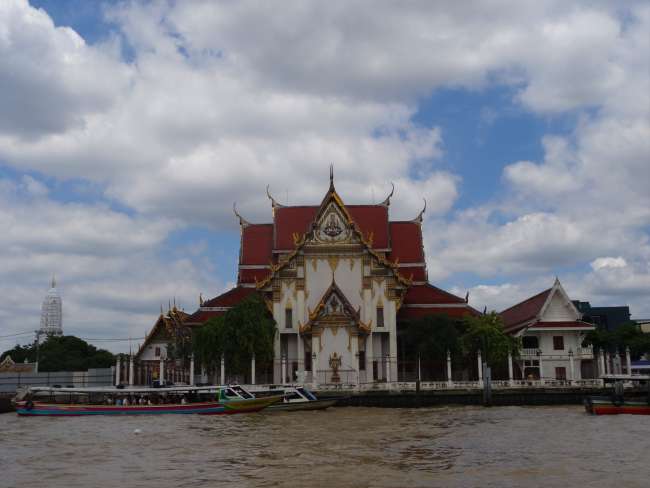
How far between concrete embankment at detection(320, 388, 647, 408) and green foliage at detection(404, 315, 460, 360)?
13.0 feet

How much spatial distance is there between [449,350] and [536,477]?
27.7 meters

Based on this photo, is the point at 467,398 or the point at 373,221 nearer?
the point at 467,398

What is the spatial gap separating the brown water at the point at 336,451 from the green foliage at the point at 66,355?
4283 cm

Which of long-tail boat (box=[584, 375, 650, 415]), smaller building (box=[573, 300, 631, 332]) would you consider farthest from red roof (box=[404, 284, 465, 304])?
smaller building (box=[573, 300, 631, 332])

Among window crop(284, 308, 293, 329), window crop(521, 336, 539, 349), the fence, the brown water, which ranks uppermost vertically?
window crop(284, 308, 293, 329)

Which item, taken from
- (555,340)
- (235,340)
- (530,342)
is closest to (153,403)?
(235,340)

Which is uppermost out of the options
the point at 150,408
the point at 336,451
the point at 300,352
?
the point at 300,352

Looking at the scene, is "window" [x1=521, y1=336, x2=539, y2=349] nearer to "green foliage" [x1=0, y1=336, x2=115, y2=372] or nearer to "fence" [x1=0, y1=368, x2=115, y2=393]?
"fence" [x1=0, y1=368, x2=115, y2=393]

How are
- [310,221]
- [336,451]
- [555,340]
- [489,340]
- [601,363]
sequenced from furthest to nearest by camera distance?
[310,221]
[555,340]
[601,363]
[489,340]
[336,451]

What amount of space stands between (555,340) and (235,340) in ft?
69.1

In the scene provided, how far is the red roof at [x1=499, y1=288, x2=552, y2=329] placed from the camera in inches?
→ 1911

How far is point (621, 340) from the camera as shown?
4975 centimetres

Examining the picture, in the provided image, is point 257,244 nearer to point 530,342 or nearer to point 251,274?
point 251,274

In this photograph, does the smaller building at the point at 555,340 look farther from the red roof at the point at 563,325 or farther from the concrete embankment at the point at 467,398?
the concrete embankment at the point at 467,398
